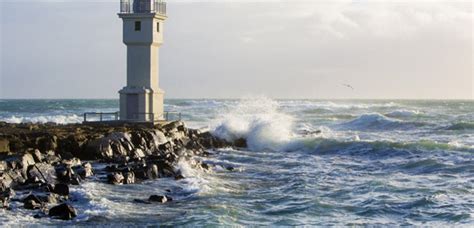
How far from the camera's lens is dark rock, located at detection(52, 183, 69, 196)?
44.6 ft

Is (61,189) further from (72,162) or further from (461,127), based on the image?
(461,127)

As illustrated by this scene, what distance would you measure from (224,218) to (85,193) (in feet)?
10.3

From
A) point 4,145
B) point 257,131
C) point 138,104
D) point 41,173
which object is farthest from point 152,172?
point 257,131

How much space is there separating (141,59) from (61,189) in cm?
1404

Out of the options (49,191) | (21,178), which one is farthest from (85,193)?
(21,178)

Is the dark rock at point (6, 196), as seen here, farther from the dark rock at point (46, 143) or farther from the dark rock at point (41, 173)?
the dark rock at point (46, 143)

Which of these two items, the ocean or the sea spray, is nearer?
the ocean

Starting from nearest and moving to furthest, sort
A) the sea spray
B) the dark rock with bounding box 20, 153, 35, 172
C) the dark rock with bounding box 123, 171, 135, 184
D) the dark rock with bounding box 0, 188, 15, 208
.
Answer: the dark rock with bounding box 0, 188, 15, 208 < the dark rock with bounding box 20, 153, 35, 172 < the dark rock with bounding box 123, 171, 135, 184 < the sea spray

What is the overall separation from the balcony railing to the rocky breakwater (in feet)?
15.2

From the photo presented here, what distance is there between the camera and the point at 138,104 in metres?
27.2

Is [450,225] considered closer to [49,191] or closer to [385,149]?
[49,191]

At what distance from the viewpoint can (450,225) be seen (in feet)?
39.1

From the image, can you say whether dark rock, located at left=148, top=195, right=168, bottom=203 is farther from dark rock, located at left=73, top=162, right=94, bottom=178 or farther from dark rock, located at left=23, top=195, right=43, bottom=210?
dark rock, located at left=73, top=162, right=94, bottom=178

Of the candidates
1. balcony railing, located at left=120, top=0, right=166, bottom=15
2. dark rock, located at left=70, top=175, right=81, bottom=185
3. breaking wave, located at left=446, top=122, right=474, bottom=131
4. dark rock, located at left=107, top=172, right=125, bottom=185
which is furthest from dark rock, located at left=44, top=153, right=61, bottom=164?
breaking wave, located at left=446, top=122, right=474, bottom=131
